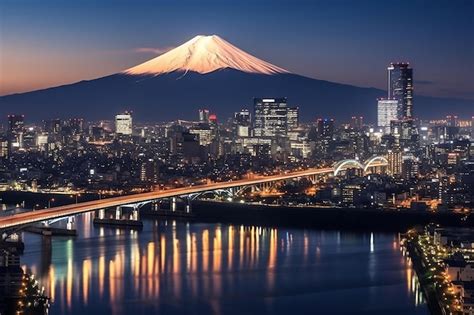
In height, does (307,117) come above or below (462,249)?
above

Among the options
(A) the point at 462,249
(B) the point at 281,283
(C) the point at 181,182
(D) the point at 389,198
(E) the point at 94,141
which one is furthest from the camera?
(E) the point at 94,141

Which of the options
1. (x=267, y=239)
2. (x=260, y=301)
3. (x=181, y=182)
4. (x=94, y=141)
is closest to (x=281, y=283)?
(x=260, y=301)

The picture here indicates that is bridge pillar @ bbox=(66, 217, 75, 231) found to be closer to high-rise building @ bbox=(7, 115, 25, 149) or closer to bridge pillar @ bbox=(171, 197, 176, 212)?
bridge pillar @ bbox=(171, 197, 176, 212)

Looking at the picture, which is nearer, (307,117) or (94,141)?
(94,141)

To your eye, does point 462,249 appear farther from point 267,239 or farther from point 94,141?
point 94,141

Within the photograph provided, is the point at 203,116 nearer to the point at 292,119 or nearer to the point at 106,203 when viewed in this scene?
the point at 292,119

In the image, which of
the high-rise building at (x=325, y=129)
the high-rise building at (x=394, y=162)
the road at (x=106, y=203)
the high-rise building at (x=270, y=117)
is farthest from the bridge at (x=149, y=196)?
the high-rise building at (x=270, y=117)

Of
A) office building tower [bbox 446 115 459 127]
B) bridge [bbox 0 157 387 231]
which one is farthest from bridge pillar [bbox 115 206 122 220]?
office building tower [bbox 446 115 459 127]

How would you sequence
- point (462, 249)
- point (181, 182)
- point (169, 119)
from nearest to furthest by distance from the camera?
point (462, 249) → point (181, 182) → point (169, 119)
